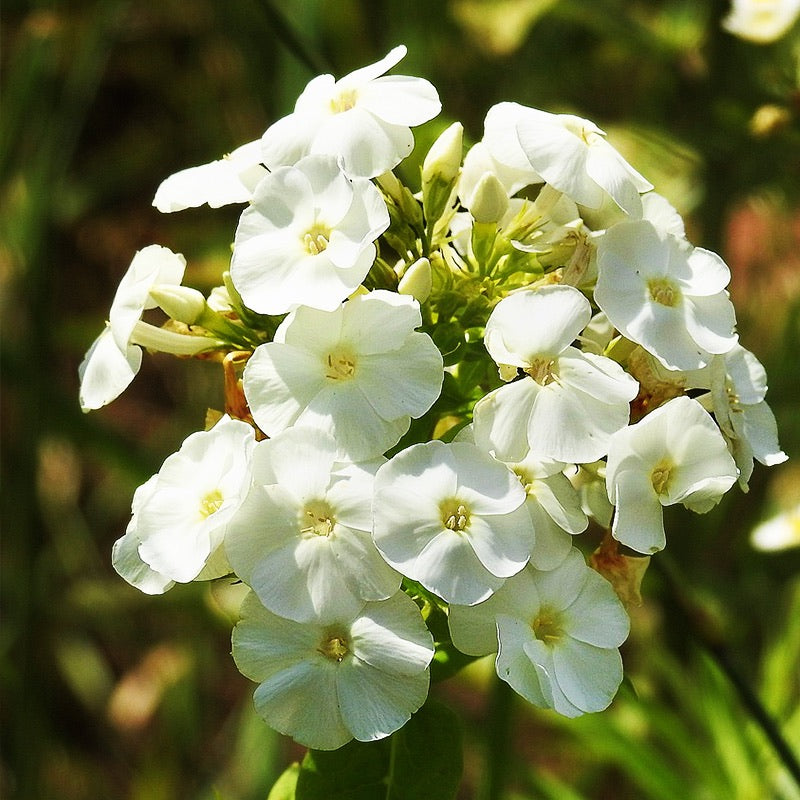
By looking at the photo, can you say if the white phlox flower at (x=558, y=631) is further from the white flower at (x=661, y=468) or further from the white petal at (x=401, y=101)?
the white petal at (x=401, y=101)

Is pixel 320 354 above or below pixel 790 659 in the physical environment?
above

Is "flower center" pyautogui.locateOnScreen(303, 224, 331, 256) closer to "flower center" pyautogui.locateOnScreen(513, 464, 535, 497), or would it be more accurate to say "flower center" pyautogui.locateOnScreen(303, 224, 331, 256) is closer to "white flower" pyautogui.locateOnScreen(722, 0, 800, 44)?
"flower center" pyautogui.locateOnScreen(513, 464, 535, 497)

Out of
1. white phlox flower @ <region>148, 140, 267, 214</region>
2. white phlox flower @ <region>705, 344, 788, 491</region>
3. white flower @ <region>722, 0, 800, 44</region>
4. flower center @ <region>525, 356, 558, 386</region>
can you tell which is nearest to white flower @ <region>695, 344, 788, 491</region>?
white phlox flower @ <region>705, 344, 788, 491</region>

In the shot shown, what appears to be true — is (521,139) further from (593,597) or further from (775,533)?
(775,533)

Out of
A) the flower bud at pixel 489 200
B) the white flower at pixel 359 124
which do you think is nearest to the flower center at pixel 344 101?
the white flower at pixel 359 124

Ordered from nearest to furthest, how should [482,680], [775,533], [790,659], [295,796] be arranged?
[295,796] → [775,533] → [790,659] → [482,680]

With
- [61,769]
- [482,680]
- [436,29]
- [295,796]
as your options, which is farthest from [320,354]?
[61,769]
